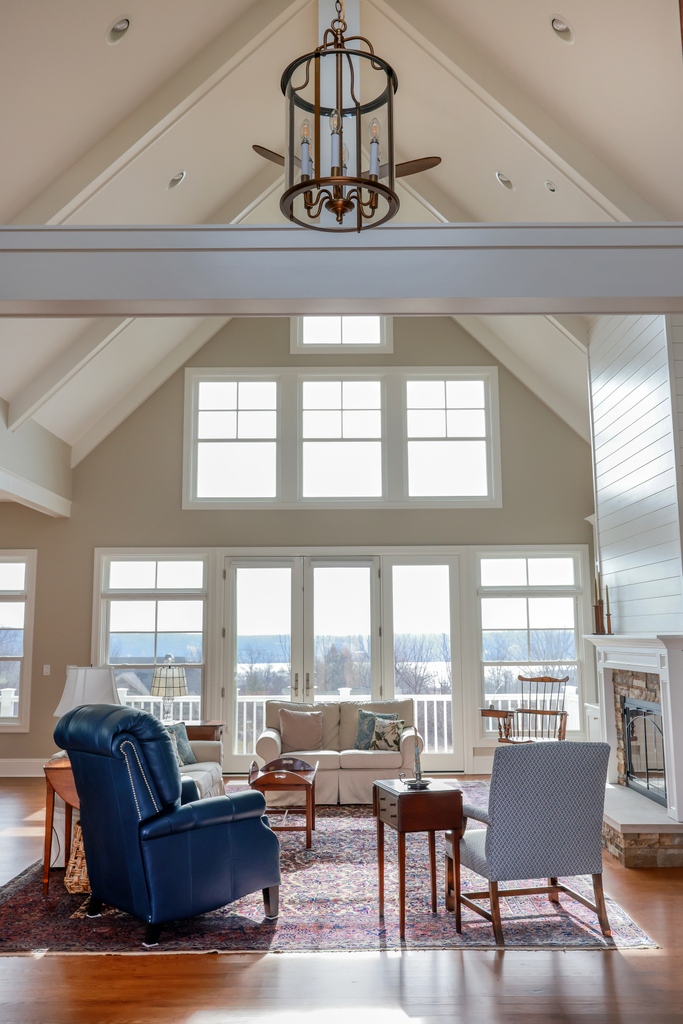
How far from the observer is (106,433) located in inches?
348

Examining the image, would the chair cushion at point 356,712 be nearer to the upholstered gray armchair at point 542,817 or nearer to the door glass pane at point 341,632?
the door glass pane at point 341,632

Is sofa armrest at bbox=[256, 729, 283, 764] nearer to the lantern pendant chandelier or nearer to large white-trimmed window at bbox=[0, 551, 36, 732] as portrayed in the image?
large white-trimmed window at bbox=[0, 551, 36, 732]

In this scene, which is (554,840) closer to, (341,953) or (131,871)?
(341,953)

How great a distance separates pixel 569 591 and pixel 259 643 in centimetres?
325

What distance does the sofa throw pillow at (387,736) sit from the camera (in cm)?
724

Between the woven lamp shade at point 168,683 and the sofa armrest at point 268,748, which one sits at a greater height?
the woven lamp shade at point 168,683

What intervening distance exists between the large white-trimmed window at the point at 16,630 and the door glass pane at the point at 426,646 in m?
3.75

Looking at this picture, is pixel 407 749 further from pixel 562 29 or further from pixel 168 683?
pixel 562 29

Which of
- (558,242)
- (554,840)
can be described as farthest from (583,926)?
(558,242)

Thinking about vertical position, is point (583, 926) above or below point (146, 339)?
below

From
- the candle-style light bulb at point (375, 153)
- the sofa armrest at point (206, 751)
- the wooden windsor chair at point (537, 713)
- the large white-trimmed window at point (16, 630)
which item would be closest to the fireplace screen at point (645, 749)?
the wooden windsor chair at point (537, 713)

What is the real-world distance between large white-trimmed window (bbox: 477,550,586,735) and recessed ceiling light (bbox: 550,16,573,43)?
5145 millimetres

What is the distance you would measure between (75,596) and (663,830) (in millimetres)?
5986

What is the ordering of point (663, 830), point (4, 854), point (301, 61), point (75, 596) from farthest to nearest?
point (75, 596) → point (4, 854) → point (663, 830) → point (301, 61)
